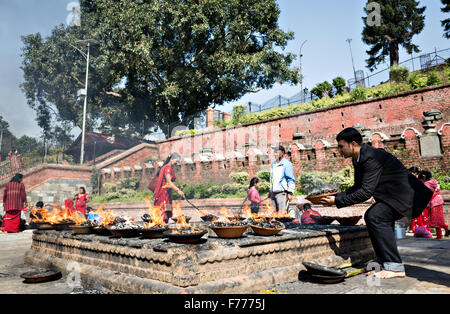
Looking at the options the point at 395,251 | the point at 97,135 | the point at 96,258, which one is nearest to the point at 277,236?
the point at 395,251

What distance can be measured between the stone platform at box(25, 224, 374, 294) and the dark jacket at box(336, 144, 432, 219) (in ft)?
3.11

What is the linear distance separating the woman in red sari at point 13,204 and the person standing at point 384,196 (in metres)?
11.3

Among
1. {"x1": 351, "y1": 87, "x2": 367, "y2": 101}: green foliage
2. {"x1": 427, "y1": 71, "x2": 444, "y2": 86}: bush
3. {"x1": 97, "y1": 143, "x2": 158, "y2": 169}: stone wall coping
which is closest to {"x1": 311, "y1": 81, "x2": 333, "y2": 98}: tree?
{"x1": 351, "y1": 87, "x2": 367, "y2": 101}: green foliage

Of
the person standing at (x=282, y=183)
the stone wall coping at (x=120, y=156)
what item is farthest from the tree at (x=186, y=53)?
the person standing at (x=282, y=183)

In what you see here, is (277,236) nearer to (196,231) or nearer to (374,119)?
(196,231)

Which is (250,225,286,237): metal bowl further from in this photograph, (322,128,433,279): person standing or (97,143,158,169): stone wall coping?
(97,143,158,169): stone wall coping

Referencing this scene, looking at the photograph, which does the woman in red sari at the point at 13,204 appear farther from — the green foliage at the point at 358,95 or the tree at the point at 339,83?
the tree at the point at 339,83

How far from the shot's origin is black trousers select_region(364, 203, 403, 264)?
3.65m

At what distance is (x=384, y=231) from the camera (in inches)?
144

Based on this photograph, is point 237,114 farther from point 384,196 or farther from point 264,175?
point 384,196

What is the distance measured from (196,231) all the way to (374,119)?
15658 millimetres
